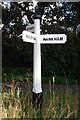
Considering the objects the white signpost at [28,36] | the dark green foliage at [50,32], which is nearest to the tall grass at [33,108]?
the white signpost at [28,36]

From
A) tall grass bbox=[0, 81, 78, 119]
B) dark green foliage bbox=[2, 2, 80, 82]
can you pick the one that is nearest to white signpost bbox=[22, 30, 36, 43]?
tall grass bbox=[0, 81, 78, 119]

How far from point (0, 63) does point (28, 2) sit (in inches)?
94.0

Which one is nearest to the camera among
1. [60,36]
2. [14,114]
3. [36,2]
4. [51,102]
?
[14,114]

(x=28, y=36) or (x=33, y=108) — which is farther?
(x=28, y=36)

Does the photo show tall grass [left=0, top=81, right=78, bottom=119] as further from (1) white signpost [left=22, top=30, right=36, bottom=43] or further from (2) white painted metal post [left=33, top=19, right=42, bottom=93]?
(1) white signpost [left=22, top=30, right=36, bottom=43]

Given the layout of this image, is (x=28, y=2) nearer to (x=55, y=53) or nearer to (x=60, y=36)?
(x=55, y=53)

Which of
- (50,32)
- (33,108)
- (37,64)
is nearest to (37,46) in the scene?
(37,64)

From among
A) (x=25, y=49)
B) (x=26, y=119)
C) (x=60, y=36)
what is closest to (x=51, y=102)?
(x=26, y=119)

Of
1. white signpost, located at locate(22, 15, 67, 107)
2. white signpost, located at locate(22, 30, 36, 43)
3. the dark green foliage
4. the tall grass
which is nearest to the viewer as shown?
the tall grass

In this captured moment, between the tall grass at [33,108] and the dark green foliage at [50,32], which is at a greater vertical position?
the dark green foliage at [50,32]

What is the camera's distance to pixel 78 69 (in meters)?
12.3

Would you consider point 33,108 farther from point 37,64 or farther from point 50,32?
point 50,32

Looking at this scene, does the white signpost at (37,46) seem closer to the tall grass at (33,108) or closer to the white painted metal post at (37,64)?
the white painted metal post at (37,64)

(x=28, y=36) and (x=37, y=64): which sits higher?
(x=28, y=36)
